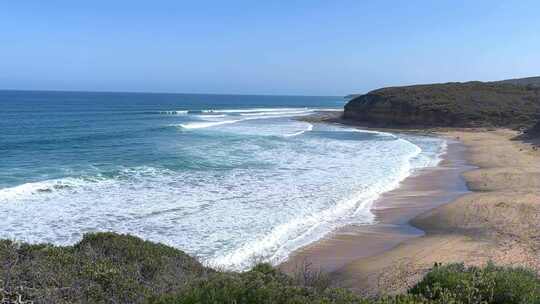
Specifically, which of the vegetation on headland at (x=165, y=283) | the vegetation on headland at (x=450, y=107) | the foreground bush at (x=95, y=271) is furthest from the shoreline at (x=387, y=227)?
the vegetation on headland at (x=450, y=107)

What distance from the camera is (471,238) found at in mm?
12516

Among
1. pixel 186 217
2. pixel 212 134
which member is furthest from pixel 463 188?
pixel 212 134

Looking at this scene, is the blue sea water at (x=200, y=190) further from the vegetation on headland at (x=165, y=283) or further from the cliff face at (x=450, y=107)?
the cliff face at (x=450, y=107)

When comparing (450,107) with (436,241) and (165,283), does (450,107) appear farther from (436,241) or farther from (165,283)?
(165,283)

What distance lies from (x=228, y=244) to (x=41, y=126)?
38.8 m

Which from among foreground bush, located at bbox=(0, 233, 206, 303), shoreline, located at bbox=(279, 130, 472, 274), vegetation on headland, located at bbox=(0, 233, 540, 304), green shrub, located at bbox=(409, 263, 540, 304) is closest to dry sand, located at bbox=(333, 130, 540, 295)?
shoreline, located at bbox=(279, 130, 472, 274)

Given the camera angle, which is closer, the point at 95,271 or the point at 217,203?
the point at 95,271

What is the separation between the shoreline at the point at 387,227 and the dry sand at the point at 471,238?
348 millimetres

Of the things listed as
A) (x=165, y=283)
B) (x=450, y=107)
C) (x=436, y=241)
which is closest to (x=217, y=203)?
(x=436, y=241)

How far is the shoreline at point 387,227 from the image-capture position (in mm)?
11367

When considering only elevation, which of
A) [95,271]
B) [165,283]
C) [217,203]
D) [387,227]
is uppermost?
[95,271]

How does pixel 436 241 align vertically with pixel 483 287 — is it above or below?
below

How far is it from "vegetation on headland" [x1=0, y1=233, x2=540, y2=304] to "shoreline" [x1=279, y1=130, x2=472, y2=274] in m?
3.32

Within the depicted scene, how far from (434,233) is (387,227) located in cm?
131
